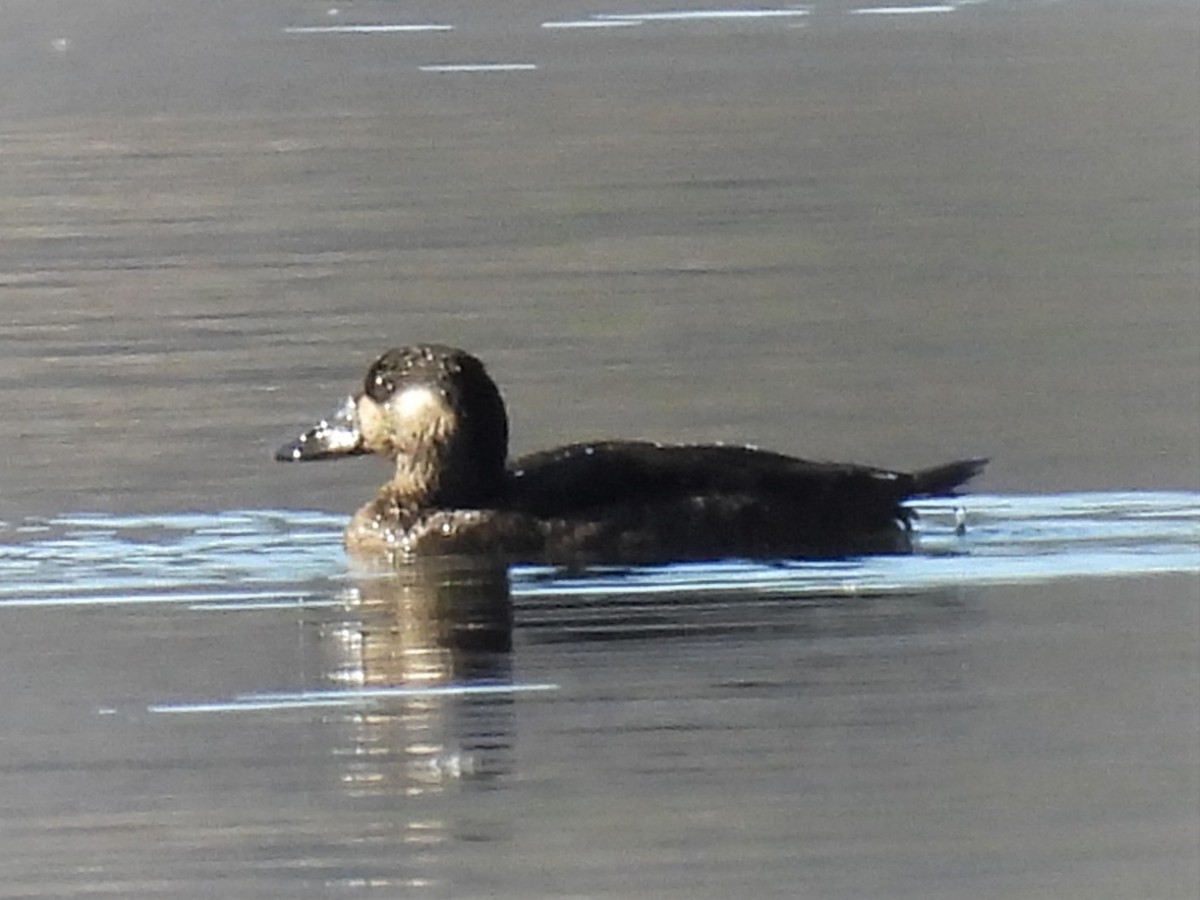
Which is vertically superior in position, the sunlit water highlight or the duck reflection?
the sunlit water highlight

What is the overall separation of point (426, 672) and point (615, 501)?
69.4 inches

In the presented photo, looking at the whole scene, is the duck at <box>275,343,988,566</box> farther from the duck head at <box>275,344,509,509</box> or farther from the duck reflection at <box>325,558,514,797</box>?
the duck reflection at <box>325,558,514,797</box>

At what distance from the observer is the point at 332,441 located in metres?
13.4

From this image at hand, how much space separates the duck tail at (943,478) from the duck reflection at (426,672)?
1241 mm

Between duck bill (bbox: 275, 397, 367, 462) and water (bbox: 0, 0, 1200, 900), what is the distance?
0.22m

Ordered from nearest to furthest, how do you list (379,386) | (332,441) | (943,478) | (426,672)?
(426,672) → (943,478) → (379,386) → (332,441)

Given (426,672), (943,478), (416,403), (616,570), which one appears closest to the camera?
(426,672)

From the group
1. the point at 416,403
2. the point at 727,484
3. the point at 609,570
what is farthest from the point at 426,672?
the point at 416,403

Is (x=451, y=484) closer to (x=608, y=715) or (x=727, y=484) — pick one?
(x=727, y=484)

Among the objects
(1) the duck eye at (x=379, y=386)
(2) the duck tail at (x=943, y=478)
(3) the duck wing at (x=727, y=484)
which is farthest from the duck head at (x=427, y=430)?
(2) the duck tail at (x=943, y=478)

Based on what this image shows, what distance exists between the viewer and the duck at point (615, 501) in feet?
40.6

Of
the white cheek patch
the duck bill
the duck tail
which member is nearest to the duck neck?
the white cheek patch

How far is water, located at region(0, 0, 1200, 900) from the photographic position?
29.2 ft

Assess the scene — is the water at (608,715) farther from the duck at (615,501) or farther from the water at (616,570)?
the duck at (615,501)
